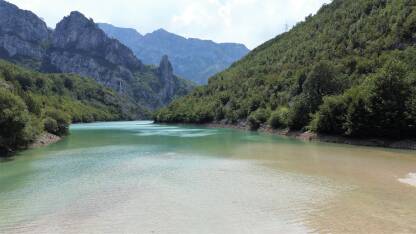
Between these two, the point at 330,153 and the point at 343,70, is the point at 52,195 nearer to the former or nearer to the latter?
the point at 330,153

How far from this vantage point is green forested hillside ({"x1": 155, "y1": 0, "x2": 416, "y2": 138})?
221 feet

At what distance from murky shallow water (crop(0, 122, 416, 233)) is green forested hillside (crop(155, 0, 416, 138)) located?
847 inches

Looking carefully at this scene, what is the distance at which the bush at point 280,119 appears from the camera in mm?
101188

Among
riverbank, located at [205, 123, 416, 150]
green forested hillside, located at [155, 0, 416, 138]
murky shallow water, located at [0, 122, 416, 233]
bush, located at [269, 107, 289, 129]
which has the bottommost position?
murky shallow water, located at [0, 122, 416, 233]

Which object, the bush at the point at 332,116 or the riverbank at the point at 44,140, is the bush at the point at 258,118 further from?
the riverbank at the point at 44,140

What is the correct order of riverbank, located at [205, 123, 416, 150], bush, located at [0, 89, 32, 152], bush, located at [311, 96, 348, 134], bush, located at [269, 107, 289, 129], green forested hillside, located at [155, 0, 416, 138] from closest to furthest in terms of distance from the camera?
bush, located at [0, 89, 32, 152]
riverbank, located at [205, 123, 416, 150]
green forested hillside, located at [155, 0, 416, 138]
bush, located at [311, 96, 348, 134]
bush, located at [269, 107, 289, 129]

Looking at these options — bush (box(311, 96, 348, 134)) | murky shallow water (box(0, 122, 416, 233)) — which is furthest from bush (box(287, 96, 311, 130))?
murky shallow water (box(0, 122, 416, 233))

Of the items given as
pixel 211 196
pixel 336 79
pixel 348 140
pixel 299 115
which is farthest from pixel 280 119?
pixel 211 196

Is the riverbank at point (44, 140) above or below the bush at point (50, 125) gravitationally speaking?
below

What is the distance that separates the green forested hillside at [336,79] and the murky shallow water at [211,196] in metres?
21.5

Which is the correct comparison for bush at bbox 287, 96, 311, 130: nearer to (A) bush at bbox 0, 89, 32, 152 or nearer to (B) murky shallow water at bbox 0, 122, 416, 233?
(B) murky shallow water at bbox 0, 122, 416, 233

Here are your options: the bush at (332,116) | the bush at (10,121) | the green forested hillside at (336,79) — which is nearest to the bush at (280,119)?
the green forested hillside at (336,79)

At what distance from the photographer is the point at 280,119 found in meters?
104

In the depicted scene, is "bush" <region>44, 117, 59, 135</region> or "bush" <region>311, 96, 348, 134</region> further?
"bush" <region>44, 117, 59, 135</region>
